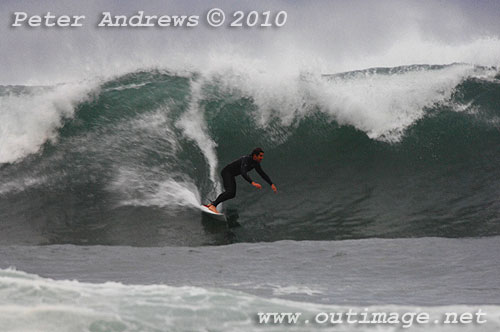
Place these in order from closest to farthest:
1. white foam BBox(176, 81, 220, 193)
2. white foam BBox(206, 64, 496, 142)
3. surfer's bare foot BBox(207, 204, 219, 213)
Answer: surfer's bare foot BBox(207, 204, 219, 213) → white foam BBox(176, 81, 220, 193) → white foam BBox(206, 64, 496, 142)

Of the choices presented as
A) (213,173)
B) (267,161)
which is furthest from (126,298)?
(267,161)

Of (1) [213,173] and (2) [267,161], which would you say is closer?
(1) [213,173]

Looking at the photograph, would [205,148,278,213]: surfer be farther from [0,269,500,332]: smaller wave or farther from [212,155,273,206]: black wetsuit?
[0,269,500,332]: smaller wave

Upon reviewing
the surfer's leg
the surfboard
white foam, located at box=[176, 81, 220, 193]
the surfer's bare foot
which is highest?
white foam, located at box=[176, 81, 220, 193]

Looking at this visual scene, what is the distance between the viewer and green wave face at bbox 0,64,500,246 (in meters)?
8.71

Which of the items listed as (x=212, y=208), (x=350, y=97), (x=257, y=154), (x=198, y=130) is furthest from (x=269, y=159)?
(x=212, y=208)

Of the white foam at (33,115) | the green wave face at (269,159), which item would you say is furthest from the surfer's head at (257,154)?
the white foam at (33,115)

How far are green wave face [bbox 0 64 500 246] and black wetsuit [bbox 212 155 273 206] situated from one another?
37cm

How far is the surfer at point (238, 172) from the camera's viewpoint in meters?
8.96

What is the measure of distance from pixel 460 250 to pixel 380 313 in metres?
3.55

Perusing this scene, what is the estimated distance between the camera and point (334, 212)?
930cm

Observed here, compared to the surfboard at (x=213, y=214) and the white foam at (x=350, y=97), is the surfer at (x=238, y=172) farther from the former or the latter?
the white foam at (x=350, y=97)

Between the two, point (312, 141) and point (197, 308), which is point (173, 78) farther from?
point (197, 308)

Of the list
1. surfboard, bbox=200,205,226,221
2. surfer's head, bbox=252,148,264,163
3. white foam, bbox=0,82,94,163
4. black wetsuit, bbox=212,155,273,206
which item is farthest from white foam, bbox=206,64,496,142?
surfboard, bbox=200,205,226,221
